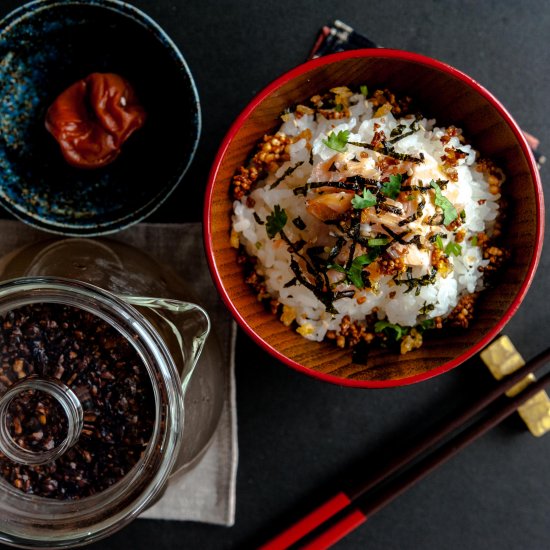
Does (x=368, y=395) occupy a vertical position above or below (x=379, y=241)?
below

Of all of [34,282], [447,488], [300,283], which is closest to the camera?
[34,282]

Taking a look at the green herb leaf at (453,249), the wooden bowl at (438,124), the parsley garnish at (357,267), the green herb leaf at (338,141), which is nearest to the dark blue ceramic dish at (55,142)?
the wooden bowl at (438,124)

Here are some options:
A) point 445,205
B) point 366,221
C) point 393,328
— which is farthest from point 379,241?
point 393,328

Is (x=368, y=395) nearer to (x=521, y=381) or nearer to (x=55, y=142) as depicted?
(x=521, y=381)

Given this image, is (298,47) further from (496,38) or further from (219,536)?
(219,536)

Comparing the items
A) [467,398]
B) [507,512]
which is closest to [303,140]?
[467,398]
